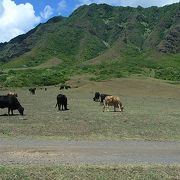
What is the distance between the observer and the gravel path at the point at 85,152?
49.4 ft

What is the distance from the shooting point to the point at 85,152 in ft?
54.9

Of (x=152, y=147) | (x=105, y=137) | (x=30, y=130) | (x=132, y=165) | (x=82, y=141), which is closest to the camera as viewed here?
(x=132, y=165)

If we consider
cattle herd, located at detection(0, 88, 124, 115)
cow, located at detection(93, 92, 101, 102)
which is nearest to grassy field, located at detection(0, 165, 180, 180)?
cattle herd, located at detection(0, 88, 124, 115)

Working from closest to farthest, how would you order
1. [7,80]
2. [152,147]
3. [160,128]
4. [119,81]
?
[152,147] < [160,128] < [119,81] < [7,80]

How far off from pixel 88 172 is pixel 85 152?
3.73m

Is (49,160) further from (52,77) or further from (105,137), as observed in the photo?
(52,77)

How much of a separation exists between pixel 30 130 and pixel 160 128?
6.73 meters

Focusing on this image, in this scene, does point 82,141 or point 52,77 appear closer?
point 82,141

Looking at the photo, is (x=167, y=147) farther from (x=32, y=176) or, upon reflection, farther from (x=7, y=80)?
(x=7, y=80)

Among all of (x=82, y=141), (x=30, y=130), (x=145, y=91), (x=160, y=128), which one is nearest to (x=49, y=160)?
(x=82, y=141)

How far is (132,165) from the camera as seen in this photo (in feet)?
46.5

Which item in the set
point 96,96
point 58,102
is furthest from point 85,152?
point 96,96

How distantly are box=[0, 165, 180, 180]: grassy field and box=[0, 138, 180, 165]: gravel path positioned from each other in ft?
3.80

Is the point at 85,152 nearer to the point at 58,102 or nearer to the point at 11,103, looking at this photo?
the point at 11,103
